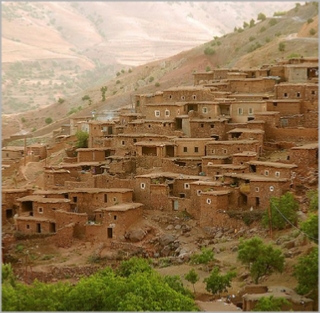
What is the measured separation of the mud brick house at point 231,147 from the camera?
27.4m

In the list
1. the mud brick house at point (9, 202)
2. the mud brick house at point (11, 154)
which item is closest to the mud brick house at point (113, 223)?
the mud brick house at point (9, 202)

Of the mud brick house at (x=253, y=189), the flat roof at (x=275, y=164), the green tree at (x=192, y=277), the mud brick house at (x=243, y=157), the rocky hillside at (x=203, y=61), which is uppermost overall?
the rocky hillside at (x=203, y=61)

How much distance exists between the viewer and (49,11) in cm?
11244

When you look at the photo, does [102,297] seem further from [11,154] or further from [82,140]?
→ [11,154]

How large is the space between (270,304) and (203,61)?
3396 cm

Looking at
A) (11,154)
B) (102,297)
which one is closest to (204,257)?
(102,297)

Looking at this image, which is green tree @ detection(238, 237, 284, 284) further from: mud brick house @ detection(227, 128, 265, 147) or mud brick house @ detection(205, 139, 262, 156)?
mud brick house @ detection(227, 128, 265, 147)

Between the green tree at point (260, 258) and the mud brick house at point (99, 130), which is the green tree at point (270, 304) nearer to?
the green tree at point (260, 258)

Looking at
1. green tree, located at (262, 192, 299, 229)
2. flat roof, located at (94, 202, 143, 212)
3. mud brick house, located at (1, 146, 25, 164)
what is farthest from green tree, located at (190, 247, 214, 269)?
mud brick house, located at (1, 146, 25, 164)

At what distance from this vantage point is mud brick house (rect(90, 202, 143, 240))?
25781 millimetres

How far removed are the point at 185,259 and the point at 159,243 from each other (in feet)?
5.08

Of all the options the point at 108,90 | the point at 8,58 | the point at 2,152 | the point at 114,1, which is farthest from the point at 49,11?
the point at 2,152

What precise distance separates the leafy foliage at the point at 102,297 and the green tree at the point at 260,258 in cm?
175

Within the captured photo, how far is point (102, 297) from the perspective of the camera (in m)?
20.1
